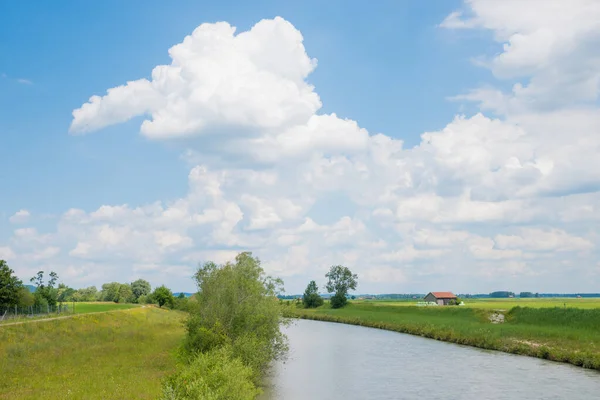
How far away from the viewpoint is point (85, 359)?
46.9 metres

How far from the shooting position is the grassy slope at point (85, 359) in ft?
102

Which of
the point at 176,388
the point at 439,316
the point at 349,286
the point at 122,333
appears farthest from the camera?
the point at 349,286

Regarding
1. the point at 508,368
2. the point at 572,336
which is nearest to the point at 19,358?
the point at 508,368

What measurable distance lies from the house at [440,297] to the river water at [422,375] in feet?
371

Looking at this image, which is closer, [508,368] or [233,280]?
[233,280]

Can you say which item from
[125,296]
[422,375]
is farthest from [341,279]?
[422,375]

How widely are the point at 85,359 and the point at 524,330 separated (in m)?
49.1

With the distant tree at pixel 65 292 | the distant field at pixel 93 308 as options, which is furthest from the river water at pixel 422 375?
the distant tree at pixel 65 292

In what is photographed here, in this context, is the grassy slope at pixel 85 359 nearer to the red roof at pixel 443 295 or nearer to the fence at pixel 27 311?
the fence at pixel 27 311

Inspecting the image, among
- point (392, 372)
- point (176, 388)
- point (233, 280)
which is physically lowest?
point (392, 372)

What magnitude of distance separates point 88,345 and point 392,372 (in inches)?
1278

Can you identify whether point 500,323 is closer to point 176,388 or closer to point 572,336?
point 572,336

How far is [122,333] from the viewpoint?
69.4 m

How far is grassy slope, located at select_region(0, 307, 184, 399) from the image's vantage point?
3109cm
